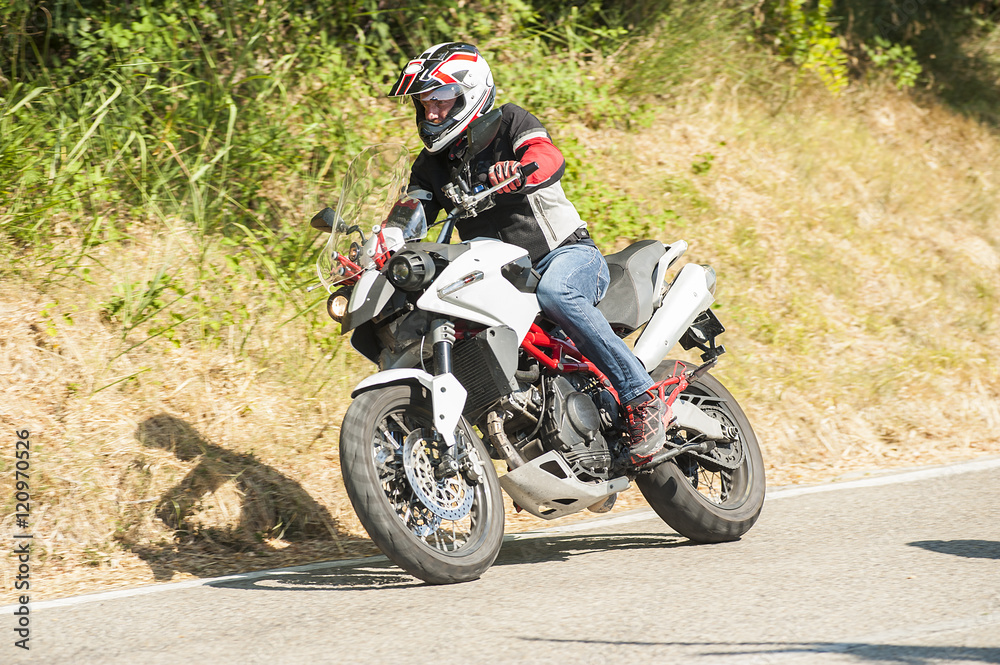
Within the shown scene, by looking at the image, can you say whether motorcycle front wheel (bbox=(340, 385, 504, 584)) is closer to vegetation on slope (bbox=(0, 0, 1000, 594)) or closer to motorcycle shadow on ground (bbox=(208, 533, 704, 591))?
motorcycle shadow on ground (bbox=(208, 533, 704, 591))

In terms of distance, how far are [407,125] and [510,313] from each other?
16.2ft

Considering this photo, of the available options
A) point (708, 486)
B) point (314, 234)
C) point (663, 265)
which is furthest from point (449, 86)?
point (314, 234)

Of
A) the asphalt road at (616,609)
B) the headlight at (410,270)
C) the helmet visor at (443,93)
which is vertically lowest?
the asphalt road at (616,609)

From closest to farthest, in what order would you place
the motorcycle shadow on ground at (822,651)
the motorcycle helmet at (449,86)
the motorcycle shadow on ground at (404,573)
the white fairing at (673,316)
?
the motorcycle shadow on ground at (822,651)
the motorcycle shadow on ground at (404,573)
the motorcycle helmet at (449,86)
the white fairing at (673,316)

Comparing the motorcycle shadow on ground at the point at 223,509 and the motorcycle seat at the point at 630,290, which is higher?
the motorcycle seat at the point at 630,290

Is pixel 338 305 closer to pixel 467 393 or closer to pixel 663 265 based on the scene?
pixel 467 393

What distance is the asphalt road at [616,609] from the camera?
349cm

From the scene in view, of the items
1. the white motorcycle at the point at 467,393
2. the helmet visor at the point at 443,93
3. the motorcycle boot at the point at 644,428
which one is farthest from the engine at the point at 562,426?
the helmet visor at the point at 443,93

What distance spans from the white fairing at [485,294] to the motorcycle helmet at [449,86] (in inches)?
20.8

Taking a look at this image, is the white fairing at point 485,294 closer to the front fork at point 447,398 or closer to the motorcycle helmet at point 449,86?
the front fork at point 447,398

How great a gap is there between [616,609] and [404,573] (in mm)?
1173

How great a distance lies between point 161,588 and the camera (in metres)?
4.68

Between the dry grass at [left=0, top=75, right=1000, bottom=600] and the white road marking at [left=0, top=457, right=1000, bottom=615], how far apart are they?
25 cm

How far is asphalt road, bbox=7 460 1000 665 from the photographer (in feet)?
11.5
